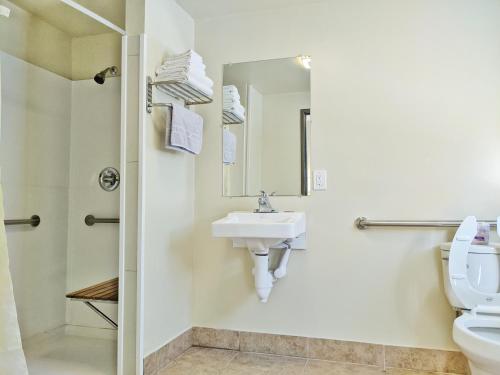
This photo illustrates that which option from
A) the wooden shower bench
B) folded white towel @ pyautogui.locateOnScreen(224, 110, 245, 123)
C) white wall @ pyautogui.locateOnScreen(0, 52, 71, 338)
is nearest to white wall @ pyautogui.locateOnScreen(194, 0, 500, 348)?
folded white towel @ pyautogui.locateOnScreen(224, 110, 245, 123)

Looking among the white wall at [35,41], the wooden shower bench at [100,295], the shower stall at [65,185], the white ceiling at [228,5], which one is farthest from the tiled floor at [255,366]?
the white ceiling at [228,5]

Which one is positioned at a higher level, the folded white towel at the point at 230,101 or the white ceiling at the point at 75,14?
the white ceiling at the point at 75,14

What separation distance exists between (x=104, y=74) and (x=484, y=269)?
2.23 m

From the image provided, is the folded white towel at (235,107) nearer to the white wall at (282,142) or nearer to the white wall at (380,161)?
the white wall at (282,142)

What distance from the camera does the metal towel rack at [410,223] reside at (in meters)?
2.09

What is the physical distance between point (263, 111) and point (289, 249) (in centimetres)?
85

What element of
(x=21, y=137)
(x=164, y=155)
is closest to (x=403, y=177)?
(x=164, y=155)

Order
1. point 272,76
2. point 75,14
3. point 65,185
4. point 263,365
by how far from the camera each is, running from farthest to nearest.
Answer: point 272,76 → point 65,185 → point 263,365 → point 75,14

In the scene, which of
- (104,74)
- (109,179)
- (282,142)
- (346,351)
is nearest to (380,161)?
(282,142)

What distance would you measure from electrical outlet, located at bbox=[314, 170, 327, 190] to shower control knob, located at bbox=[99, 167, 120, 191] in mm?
1116

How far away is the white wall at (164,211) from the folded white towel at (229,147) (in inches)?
8.8

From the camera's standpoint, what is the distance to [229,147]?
2486mm

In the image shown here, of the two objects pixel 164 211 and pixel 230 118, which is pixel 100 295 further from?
pixel 230 118

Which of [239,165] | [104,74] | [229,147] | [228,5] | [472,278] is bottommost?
[472,278]
